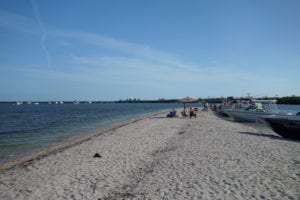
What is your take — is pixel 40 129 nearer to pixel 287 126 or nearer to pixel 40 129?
pixel 40 129

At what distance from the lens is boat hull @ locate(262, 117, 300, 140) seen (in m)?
19.1

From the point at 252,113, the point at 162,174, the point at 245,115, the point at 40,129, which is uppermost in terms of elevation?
the point at 252,113

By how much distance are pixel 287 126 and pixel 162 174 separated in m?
13.3

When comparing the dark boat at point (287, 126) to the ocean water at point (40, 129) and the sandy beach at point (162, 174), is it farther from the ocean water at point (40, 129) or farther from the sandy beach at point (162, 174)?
the ocean water at point (40, 129)

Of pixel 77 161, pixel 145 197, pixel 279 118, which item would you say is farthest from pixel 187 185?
pixel 279 118

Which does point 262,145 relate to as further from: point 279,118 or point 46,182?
point 46,182

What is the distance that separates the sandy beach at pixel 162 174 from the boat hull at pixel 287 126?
569cm

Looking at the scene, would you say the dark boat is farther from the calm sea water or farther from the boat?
the calm sea water

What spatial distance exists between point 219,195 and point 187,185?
42.8 inches

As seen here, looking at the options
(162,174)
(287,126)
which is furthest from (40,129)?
(162,174)

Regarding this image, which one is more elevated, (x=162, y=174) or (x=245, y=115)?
(x=245, y=115)

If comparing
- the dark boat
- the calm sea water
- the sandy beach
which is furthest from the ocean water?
the dark boat

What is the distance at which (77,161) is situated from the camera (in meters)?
12.2

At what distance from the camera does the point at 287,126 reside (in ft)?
64.7
